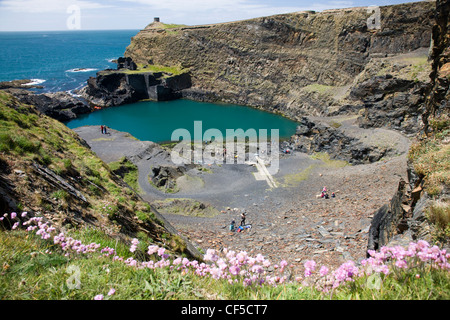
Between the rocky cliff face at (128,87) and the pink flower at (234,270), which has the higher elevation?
the rocky cliff face at (128,87)

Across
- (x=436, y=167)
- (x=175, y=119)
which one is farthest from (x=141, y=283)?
(x=175, y=119)

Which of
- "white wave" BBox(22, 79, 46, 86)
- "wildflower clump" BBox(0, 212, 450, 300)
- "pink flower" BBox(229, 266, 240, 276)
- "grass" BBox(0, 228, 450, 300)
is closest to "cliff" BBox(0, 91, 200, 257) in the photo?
"grass" BBox(0, 228, 450, 300)

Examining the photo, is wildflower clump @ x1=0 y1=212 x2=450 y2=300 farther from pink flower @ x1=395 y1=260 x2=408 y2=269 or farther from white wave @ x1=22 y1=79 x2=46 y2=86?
white wave @ x1=22 y1=79 x2=46 y2=86

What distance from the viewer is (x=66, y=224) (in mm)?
6418

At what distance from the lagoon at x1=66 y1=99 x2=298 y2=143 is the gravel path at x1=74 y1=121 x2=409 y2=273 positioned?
1426 centimetres

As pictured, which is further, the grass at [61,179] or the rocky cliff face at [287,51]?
the rocky cliff face at [287,51]

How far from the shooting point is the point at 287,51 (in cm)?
6912

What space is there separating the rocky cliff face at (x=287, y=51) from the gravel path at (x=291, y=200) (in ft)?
83.1

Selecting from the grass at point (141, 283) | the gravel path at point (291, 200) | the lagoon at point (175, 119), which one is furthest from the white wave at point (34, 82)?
the grass at point (141, 283)

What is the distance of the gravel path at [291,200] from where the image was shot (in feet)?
52.8

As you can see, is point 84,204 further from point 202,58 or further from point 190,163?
point 202,58

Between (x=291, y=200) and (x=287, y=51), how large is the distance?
5409cm

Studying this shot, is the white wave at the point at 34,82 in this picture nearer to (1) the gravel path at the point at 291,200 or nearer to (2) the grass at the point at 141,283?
(1) the gravel path at the point at 291,200
